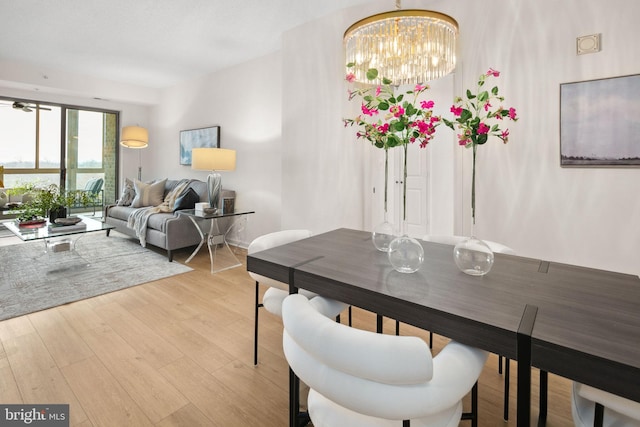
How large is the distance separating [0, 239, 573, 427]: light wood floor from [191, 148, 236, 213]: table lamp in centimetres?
174

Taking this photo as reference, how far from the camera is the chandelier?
1.73 metres

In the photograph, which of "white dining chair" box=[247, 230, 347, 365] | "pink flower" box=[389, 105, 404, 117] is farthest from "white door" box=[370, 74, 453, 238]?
"pink flower" box=[389, 105, 404, 117]

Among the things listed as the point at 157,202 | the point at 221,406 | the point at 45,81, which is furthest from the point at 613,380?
the point at 45,81

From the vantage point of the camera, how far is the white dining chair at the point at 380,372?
794 millimetres

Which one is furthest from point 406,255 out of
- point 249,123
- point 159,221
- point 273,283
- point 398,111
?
point 249,123

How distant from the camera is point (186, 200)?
4605 mm

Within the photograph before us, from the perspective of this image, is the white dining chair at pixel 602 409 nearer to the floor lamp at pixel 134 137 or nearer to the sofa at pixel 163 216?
the sofa at pixel 163 216

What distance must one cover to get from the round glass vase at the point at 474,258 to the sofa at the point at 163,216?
3.63 m

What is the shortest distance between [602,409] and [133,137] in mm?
7090

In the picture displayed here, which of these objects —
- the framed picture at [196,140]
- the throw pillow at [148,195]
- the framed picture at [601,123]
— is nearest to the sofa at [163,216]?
the throw pillow at [148,195]

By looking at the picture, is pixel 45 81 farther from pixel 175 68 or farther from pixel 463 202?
pixel 463 202

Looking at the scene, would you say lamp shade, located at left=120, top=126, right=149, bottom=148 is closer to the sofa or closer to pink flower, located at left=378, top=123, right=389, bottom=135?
the sofa

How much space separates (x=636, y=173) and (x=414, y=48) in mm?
1707

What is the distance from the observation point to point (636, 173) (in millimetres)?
2156
